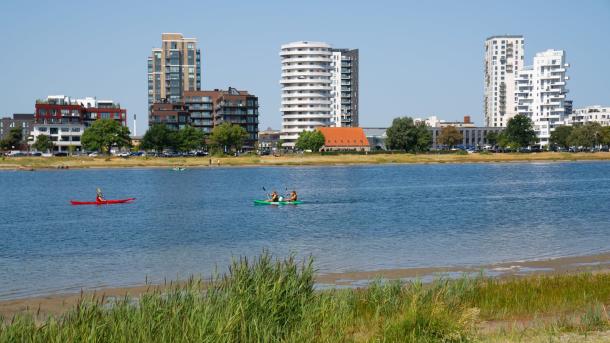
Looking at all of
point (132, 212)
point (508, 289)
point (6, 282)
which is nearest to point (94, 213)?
point (132, 212)

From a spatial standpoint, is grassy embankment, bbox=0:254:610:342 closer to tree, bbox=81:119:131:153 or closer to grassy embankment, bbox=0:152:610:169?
grassy embankment, bbox=0:152:610:169

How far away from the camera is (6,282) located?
99.2ft

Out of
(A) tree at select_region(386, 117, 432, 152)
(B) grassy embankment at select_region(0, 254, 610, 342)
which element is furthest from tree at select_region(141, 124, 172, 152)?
(B) grassy embankment at select_region(0, 254, 610, 342)

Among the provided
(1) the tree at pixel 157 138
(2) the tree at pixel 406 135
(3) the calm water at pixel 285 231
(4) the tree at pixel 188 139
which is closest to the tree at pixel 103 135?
(1) the tree at pixel 157 138

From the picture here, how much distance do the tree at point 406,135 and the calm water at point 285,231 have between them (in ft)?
294

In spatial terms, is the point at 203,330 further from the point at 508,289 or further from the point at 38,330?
the point at 508,289

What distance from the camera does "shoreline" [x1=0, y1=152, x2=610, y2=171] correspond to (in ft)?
520

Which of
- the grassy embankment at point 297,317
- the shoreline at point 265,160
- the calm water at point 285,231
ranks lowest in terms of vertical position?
the calm water at point 285,231

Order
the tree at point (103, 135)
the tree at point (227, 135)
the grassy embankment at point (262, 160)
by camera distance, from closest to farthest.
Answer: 1. the grassy embankment at point (262, 160)
2. the tree at point (103, 135)
3. the tree at point (227, 135)

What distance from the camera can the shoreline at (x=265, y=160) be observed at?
520ft

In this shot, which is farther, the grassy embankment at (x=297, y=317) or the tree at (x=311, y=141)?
the tree at (x=311, y=141)

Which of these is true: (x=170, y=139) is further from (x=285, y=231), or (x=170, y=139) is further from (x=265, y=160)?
(x=285, y=231)

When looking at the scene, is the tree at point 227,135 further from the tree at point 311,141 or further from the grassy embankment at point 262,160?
the tree at point 311,141

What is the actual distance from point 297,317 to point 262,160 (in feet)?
505
